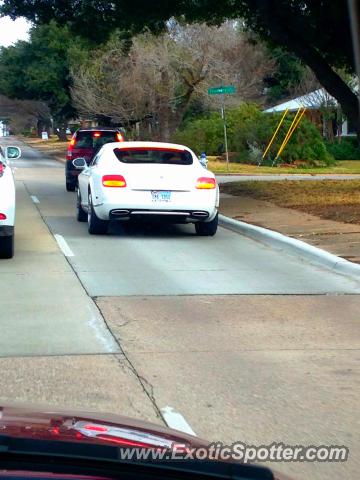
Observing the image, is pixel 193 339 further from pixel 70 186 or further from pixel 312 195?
pixel 70 186

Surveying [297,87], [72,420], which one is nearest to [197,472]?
[72,420]

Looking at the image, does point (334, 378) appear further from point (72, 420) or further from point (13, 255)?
point (13, 255)

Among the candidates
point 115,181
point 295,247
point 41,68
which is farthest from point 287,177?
point 41,68

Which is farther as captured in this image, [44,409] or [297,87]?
[297,87]

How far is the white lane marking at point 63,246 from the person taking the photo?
13.7 metres

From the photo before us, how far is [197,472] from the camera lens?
2.41 meters

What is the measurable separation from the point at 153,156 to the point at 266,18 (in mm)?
5692

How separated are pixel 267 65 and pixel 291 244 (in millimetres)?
45571

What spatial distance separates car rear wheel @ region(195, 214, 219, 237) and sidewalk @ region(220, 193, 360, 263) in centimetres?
116

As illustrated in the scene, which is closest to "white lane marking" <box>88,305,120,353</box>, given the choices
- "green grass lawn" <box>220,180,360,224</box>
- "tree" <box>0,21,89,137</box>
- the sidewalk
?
the sidewalk

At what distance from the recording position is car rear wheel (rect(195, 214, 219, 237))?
52.1 feet

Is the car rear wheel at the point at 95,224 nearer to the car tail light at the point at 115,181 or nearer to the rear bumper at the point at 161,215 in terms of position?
the rear bumper at the point at 161,215

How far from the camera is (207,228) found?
15984 mm

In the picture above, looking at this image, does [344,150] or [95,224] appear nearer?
[95,224]
